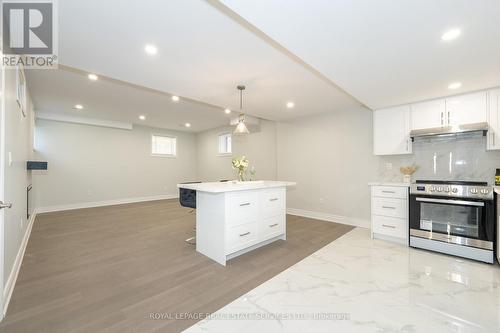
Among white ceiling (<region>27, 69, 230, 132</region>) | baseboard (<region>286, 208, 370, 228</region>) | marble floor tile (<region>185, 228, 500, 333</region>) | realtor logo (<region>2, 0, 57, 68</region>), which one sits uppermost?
white ceiling (<region>27, 69, 230, 132</region>)

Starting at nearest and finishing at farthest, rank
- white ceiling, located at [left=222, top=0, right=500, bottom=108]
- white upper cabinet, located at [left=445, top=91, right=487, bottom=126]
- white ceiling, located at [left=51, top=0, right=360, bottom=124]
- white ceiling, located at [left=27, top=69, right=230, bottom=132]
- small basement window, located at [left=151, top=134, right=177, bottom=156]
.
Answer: white ceiling, located at [left=222, top=0, right=500, bottom=108], white ceiling, located at [left=51, top=0, right=360, bottom=124], white upper cabinet, located at [left=445, top=91, right=487, bottom=126], white ceiling, located at [left=27, top=69, right=230, bottom=132], small basement window, located at [left=151, top=134, right=177, bottom=156]

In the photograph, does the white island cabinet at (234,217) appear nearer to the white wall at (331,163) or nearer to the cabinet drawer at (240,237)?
the cabinet drawer at (240,237)

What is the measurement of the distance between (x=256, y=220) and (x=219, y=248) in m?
0.65

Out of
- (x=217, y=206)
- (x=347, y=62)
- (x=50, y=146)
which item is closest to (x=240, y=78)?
(x=347, y=62)

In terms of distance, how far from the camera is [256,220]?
119 inches

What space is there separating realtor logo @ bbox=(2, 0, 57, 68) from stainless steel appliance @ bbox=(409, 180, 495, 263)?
15.3 feet

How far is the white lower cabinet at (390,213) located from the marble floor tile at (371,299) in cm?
53

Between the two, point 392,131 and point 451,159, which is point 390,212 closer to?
point 451,159

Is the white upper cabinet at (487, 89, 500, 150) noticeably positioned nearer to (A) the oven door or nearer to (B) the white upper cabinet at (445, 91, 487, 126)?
(B) the white upper cabinet at (445, 91, 487, 126)

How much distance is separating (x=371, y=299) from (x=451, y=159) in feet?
9.57

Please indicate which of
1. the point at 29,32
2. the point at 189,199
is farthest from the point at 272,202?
the point at 29,32

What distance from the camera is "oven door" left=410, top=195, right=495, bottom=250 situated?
8.53 ft

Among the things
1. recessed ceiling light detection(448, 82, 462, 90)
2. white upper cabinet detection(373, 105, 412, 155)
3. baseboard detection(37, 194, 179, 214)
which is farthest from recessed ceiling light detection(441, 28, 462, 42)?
baseboard detection(37, 194, 179, 214)

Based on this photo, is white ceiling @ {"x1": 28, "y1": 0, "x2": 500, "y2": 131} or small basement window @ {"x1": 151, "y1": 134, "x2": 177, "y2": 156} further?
small basement window @ {"x1": 151, "y1": 134, "x2": 177, "y2": 156}
